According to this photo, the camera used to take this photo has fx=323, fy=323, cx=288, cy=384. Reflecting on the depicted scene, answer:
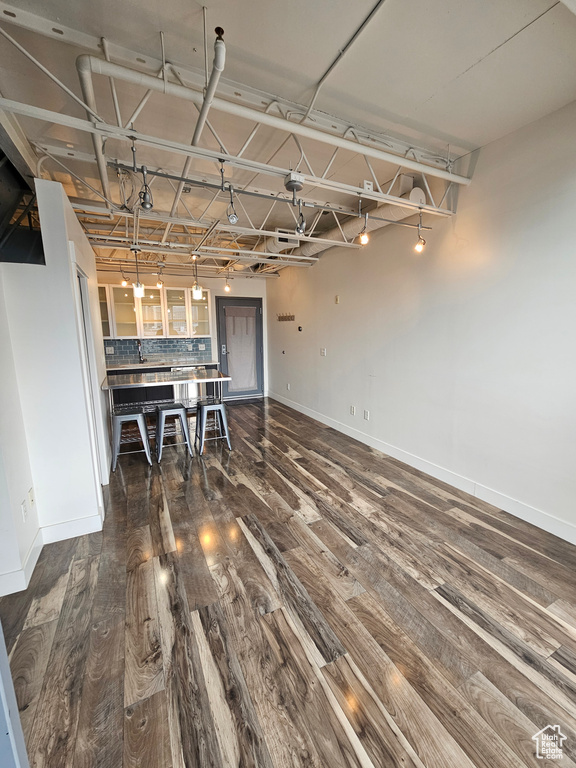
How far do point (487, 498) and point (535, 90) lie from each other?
9.96ft

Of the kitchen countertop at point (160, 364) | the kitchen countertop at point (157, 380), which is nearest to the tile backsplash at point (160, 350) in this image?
the kitchen countertop at point (160, 364)

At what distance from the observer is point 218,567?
215 centimetres

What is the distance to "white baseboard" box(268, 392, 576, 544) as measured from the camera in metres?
2.45

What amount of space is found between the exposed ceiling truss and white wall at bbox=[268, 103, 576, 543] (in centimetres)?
38

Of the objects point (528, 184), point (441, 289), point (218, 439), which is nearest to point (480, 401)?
point (441, 289)

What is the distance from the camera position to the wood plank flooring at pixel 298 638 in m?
1.24

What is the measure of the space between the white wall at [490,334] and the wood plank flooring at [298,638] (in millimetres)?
462

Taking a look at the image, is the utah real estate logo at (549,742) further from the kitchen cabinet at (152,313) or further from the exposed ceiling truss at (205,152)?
the kitchen cabinet at (152,313)

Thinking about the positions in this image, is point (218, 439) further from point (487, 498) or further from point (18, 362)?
point (487, 498)

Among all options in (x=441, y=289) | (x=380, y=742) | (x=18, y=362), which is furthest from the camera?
(x=441, y=289)

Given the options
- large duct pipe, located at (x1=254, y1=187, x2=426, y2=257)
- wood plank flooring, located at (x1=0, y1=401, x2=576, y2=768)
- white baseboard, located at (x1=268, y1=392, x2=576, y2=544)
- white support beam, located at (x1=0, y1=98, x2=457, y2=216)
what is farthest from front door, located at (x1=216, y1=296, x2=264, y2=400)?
white support beam, located at (x1=0, y1=98, x2=457, y2=216)

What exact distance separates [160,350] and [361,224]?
4.46 m

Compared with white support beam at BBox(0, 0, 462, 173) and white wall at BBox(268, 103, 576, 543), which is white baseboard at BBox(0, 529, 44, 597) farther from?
white wall at BBox(268, 103, 576, 543)

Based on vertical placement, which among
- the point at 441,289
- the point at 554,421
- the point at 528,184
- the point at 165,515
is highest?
the point at 528,184
